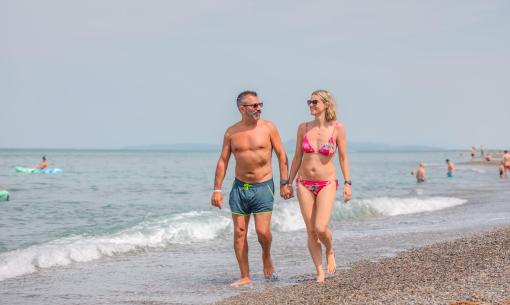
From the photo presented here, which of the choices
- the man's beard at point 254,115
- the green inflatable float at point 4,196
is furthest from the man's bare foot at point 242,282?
the green inflatable float at point 4,196

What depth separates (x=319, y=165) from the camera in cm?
735

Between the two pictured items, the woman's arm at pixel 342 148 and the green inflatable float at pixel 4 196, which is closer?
the woman's arm at pixel 342 148

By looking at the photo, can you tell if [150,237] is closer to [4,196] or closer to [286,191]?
[286,191]

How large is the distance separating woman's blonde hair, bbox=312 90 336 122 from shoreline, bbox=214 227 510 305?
187 cm

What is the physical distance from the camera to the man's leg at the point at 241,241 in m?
7.66

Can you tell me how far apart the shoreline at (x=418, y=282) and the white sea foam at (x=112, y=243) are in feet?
13.9

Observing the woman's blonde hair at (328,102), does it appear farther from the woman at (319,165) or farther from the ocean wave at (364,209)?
the ocean wave at (364,209)

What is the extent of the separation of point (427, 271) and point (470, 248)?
1.87m

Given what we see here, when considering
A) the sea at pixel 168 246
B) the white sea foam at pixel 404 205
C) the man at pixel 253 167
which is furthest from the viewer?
the white sea foam at pixel 404 205

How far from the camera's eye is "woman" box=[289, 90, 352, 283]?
7.32 meters

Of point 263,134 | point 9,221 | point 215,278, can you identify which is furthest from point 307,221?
point 9,221

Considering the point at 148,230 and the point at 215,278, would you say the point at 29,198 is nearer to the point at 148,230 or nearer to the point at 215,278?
the point at 148,230

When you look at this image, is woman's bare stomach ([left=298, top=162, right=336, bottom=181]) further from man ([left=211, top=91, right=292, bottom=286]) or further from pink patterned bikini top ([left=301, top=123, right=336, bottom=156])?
man ([left=211, top=91, right=292, bottom=286])

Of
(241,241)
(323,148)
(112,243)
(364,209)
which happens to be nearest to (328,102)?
(323,148)
